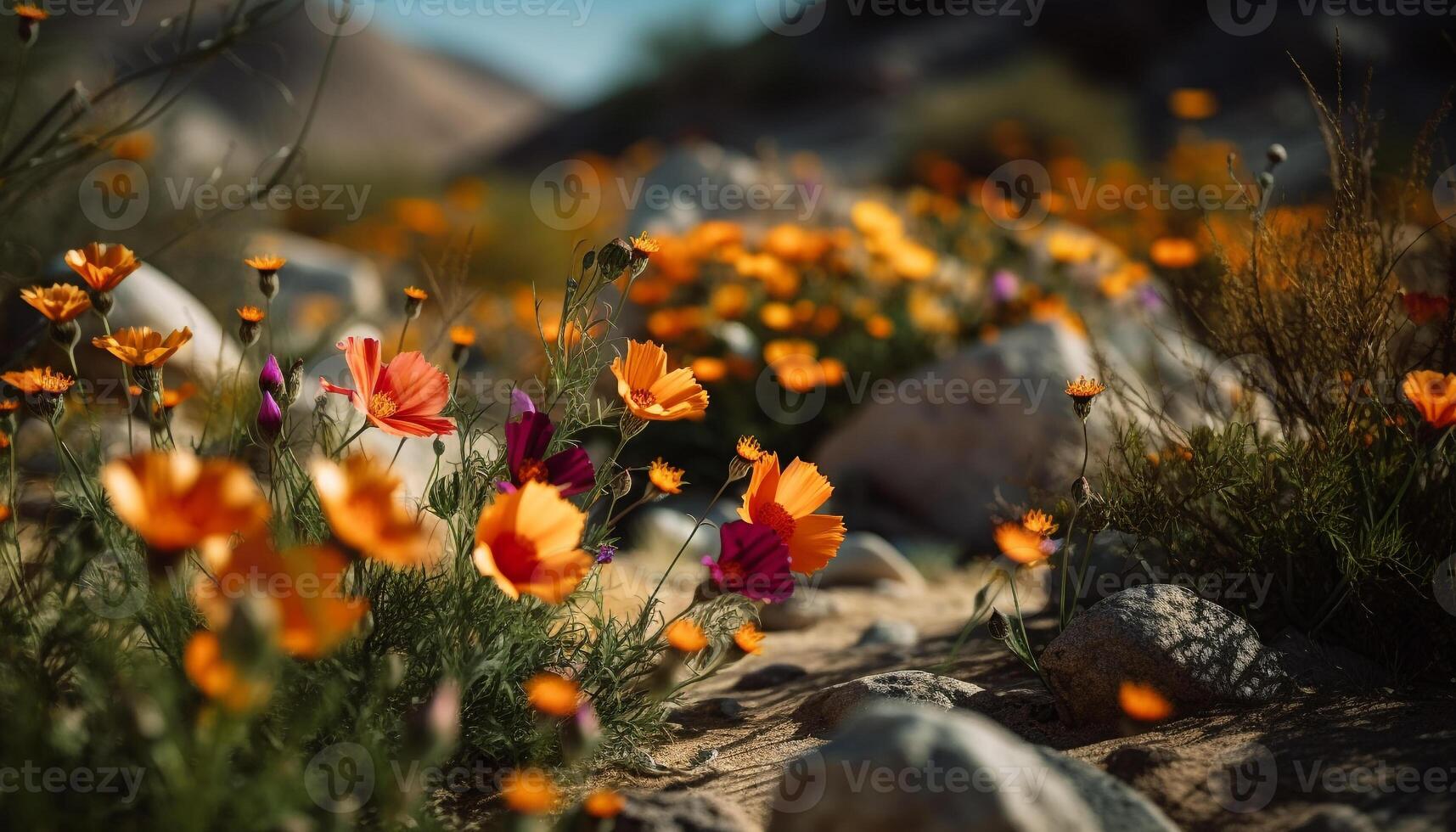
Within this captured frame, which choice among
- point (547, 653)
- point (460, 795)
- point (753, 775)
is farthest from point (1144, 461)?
point (460, 795)

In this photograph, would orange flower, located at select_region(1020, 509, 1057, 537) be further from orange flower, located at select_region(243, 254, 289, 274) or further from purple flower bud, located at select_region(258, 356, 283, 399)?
orange flower, located at select_region(243, 254, 289, 274)

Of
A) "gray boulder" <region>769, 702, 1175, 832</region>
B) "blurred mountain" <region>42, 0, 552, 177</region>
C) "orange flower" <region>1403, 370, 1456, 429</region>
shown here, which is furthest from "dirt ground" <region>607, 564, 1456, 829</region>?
"blurred mountain" <region>42, 0, 552, 177</region>

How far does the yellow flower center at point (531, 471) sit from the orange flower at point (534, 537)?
0.56 feet

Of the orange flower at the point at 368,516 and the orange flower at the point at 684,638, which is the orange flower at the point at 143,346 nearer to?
the orange flower at the point at 368,516

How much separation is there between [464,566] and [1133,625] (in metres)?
1.27

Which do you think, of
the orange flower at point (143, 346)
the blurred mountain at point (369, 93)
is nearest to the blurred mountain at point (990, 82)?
the blurred mountain at point (369, 93)

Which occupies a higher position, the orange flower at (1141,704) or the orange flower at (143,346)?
the orange flower at (143,346)

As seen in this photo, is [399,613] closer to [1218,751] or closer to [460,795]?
[460,795]

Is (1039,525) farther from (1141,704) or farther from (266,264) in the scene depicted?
(266,264)

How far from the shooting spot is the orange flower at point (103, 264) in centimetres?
184

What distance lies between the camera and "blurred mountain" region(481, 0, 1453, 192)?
11.8 metres

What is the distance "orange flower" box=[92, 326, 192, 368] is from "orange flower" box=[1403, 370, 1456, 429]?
215cm

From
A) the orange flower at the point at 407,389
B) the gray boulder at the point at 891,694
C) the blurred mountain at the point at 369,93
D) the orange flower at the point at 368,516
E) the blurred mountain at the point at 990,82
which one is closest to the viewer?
the orange flower at the point at 368,516

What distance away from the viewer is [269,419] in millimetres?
1723
